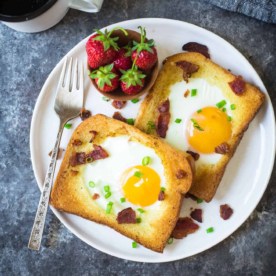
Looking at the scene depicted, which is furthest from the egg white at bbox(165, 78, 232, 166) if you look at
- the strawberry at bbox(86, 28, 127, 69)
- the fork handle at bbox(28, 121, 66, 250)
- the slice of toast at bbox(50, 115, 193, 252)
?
the fork handle at bbox(28, 121, 66, 250)

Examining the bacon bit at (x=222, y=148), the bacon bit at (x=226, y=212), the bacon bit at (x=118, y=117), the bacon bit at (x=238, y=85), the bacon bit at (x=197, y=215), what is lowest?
the bacon bit at (x=197, y=215)

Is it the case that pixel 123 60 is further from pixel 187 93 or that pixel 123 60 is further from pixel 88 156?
pixel 88 156

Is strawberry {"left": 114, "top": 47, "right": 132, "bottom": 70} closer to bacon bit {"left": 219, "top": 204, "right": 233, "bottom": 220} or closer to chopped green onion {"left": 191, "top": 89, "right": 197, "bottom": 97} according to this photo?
chopped green onion {"left": 191, "top": 89, "right": 197, "bottom": 97}

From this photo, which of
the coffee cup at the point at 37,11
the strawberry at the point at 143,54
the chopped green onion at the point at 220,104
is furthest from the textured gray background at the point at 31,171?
the strawberry at the point at 143,54

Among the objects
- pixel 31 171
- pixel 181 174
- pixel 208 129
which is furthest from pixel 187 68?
pixel 31 171

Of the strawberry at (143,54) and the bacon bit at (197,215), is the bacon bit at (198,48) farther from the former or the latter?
the bacon bit at (197,215)

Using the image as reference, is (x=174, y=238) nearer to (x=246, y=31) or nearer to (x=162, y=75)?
(x=162, y=75)
